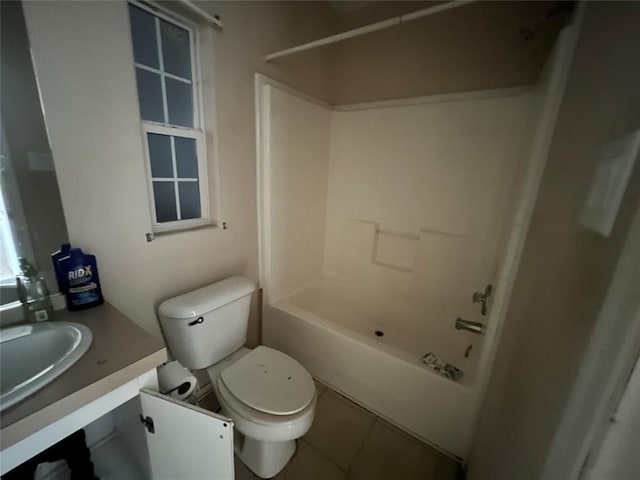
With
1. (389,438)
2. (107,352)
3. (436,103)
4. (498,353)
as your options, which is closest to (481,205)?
(436,103)

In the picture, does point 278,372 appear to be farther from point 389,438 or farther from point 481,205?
point 481,205

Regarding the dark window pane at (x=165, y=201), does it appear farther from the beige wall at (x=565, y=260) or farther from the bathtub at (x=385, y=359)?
the beige wall at (x=565, y=260)

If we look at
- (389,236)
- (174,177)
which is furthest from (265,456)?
(389,236)

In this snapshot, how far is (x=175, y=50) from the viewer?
123cm

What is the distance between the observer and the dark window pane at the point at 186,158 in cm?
131

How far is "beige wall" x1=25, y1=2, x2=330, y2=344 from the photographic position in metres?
0.85

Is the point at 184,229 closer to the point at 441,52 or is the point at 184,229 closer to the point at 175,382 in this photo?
the point at 175,382

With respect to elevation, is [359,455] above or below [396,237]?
below

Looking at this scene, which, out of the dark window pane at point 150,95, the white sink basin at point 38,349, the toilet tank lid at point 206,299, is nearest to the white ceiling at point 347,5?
the dark window pane at point 150,95

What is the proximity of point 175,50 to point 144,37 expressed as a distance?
136 millimetres

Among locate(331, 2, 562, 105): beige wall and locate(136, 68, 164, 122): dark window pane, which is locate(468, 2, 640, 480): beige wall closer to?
locate(331, 2, 562, 105): beige wall

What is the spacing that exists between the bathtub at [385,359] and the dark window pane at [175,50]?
1.43 m

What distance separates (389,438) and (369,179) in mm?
1706

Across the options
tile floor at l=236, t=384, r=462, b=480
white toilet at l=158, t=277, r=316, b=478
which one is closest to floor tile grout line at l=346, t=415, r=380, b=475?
tile floor at l=236, t=384, r=462, b=480
